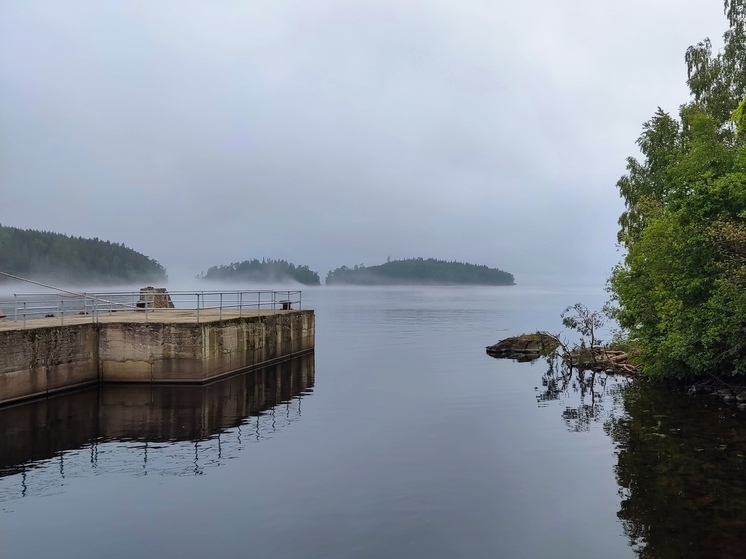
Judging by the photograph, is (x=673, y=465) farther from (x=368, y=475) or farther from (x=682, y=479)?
(x=368, y=475)

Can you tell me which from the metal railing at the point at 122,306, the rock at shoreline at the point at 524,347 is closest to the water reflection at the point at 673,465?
the rock at shoreline at the point at 524,347

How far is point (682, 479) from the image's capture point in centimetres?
1452

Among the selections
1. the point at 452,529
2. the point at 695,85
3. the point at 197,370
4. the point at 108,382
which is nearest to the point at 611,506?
the point at 452,529

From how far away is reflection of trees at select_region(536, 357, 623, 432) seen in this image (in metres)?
23.1

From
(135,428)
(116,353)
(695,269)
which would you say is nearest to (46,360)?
(116,353)

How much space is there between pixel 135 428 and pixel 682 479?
52.6 feet

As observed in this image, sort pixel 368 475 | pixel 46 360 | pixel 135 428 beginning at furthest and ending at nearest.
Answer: pixel 46 360 < pixel 135 428 < pixel 368 475

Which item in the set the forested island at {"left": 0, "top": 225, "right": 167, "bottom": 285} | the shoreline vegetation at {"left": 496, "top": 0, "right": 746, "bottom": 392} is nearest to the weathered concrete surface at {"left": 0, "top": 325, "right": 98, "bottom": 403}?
the shoreline vegetation at {"left": 496, "top": 0, "right": 746, "bottom": 392}

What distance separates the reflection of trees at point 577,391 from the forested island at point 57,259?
16116 cm

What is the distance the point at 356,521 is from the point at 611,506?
5.60m

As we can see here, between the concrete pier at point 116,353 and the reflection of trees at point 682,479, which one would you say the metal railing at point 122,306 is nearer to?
the concrete pier at point 116,353

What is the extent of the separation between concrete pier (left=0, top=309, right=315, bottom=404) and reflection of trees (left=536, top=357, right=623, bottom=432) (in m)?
14.9

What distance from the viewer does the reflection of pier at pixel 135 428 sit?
15.7 metres

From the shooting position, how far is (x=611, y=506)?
13.2 metres
